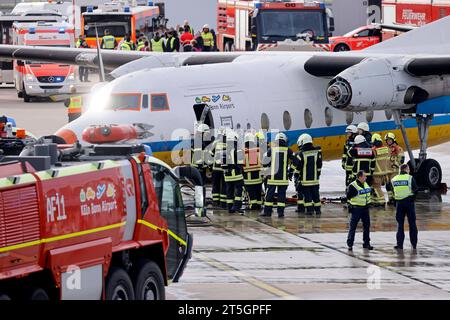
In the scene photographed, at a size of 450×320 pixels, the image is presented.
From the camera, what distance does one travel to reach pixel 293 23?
51938 mm

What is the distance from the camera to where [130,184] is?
1644cm

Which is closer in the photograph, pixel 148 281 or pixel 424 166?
pixel 148 281

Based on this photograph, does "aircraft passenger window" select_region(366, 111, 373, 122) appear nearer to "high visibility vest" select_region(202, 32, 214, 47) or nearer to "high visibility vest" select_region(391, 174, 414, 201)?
"high visibility vest" select_region(391, 174, 414, 201)

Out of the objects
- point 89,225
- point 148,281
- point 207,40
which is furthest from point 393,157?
point 207,40

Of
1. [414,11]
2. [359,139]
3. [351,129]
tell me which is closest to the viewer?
[359,139]

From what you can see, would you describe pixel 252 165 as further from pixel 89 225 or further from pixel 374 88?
pixel 89 225

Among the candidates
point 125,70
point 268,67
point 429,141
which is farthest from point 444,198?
point 125,70

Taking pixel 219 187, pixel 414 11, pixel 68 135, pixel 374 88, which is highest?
pixel 414 11

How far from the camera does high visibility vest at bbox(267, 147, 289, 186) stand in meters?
26.9

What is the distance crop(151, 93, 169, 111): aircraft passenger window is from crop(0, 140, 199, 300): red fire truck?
8.84 m

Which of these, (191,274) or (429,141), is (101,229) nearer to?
(191,274)

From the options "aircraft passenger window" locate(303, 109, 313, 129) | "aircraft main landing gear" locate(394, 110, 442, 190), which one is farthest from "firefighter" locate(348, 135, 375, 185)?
"aircraft main landing gear" locate(394, 110, 442, 190)

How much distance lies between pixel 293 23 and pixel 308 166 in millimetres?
25425

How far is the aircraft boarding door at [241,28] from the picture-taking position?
61.9m
